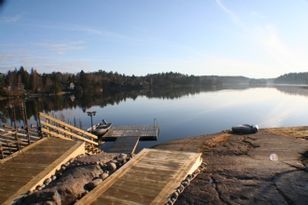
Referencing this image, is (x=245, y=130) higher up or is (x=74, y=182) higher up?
(x=74, y=182)

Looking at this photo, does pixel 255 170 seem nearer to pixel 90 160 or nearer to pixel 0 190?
pixel 90 160

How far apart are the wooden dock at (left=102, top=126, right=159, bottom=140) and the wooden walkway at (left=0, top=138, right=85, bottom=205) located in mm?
19847

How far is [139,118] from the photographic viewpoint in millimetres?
51594

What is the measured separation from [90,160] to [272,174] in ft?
23.6

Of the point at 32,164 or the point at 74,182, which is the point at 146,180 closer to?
the point at 74,182

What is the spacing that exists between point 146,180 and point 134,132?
1058 inches

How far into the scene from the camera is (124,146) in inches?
1072

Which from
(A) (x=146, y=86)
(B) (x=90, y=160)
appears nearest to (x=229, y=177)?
(B) (x=90, y=160)

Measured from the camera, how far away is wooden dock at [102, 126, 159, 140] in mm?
33644

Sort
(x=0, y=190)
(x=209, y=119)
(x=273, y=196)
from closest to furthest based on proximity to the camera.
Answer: (x=273, y=196), (x=0, y=190), (x=209, y=119)

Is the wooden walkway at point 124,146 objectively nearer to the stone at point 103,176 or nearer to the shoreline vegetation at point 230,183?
the shoreline vegetation at point 230,183

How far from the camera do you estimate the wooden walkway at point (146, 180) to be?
301 inches

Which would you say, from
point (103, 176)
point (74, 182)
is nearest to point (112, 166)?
point (103, 176)

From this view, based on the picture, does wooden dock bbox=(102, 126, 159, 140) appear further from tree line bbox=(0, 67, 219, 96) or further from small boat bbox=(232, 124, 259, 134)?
tree line bbox=(0, 67, 219, 96)
